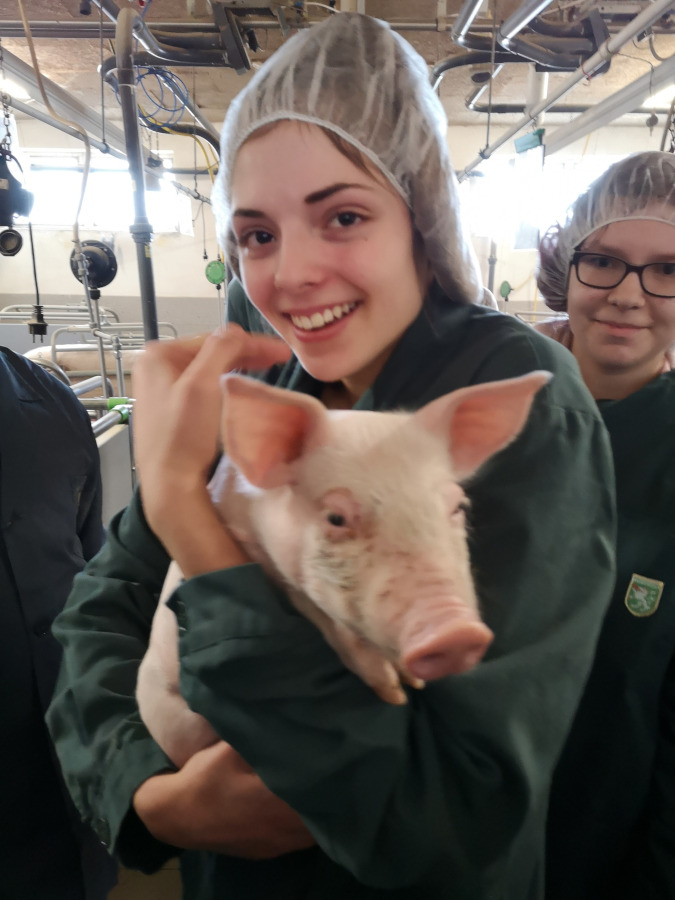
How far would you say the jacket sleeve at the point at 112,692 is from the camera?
0.61 metres

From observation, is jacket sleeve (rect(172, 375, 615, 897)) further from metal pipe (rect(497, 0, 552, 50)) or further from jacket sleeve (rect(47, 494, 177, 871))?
metal pipe (rect(497, 0, 552, 50))

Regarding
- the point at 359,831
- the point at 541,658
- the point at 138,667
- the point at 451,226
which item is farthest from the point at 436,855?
the point at 451,226

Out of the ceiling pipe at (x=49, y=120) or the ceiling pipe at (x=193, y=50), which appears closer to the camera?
the ceiling pipe at (x=193, y=50)

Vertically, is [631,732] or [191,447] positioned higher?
[191,447]

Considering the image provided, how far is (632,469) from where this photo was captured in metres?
0.83

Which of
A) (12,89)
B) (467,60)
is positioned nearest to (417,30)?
(467,60)

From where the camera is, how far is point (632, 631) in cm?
79

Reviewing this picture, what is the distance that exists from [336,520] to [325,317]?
203mm

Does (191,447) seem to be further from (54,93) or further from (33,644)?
(54,93)

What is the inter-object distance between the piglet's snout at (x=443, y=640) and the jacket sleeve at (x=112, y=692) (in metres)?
0.43

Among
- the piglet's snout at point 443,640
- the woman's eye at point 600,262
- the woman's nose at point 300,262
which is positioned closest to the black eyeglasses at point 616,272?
the woman's eye at point 600,262

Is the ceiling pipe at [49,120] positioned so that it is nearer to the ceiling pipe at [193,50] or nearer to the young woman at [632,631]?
the ceiling pipe at [193,50]

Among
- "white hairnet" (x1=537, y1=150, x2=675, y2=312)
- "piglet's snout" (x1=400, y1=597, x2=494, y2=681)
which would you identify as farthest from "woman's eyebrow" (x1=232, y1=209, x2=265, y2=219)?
"white hairnet" (x1=537, y1=150, x2=675, y2=312)

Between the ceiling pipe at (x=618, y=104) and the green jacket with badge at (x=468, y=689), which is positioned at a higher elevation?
the ceiling pipe at (x=618, y=104)
